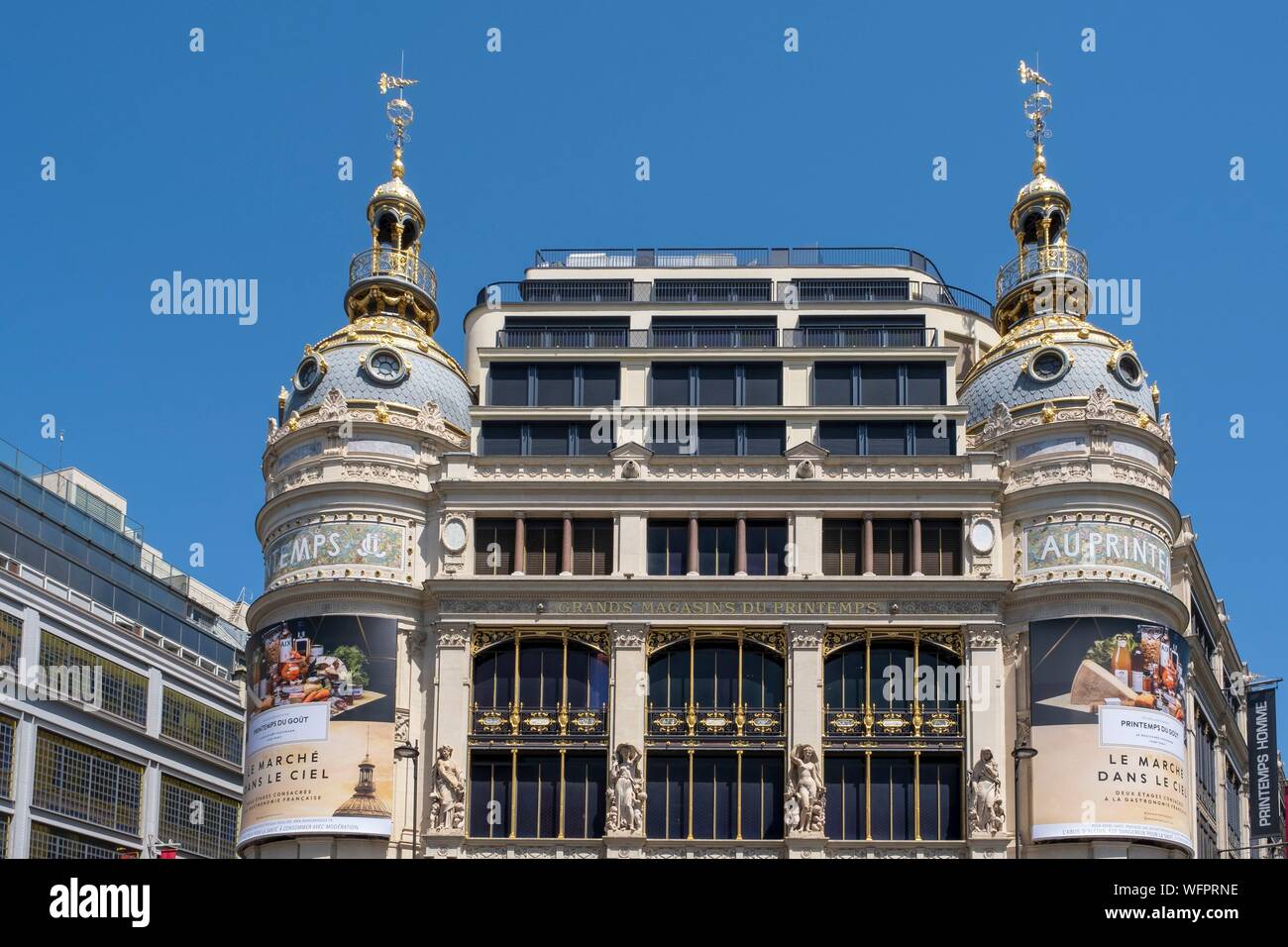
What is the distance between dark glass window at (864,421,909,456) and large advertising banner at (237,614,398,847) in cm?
2323

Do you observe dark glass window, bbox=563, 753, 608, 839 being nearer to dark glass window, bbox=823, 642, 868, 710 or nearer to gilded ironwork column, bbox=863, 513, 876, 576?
dark glass window, bbox=823, 642, 868, 710

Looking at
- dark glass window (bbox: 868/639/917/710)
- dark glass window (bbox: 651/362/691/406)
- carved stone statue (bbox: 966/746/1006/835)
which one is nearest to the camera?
carved stone statue (bbox: 966/746/1006/835)

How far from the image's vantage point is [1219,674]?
123 metres

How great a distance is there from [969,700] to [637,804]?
1489 cm

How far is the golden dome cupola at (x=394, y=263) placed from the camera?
108 m

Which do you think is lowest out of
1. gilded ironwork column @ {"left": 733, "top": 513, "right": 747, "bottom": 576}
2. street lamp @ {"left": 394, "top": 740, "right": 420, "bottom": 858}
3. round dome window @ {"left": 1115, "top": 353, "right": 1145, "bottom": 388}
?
street lamp @ {"left": 394, "top": 740, "right": 420, "bottom": 858}

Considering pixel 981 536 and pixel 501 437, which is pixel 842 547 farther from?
pixel 501 437

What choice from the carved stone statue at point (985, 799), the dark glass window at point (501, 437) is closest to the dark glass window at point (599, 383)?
the dark glass window at point (501, 437)

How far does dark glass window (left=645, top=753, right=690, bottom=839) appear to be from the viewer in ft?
308

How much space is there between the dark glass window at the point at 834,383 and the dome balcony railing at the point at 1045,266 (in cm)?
1073

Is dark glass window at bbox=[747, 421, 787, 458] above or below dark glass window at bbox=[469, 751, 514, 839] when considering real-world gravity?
above

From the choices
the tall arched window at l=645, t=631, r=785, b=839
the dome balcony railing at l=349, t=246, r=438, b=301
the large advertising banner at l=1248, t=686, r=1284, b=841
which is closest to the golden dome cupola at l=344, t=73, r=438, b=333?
the dome balcony railing at l=349, t=246, r=438, b=301
